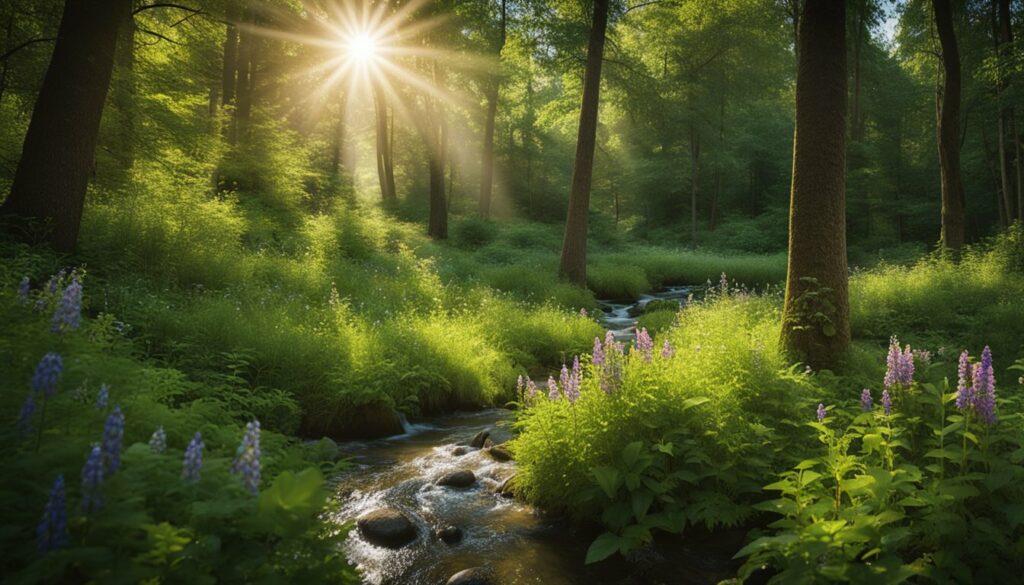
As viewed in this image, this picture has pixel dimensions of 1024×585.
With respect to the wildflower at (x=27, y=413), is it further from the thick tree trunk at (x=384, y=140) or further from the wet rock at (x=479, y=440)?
the thick tree trunk at (x=384, y=140)

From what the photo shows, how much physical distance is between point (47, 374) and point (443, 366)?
6502 mm

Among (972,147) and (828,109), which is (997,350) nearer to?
(828,109)

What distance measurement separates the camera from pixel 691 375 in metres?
5.13

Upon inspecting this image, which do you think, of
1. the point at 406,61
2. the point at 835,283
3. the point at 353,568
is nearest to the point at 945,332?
the point at 835,283

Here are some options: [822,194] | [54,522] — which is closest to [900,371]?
[822,194]

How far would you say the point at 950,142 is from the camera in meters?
15.7

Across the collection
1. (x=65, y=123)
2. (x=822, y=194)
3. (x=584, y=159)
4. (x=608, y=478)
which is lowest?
(x=608, y=478)

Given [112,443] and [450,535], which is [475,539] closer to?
[450,535]

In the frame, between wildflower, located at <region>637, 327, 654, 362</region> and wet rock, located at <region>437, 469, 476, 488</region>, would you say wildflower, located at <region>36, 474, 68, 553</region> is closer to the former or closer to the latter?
wet rock, located at <region>437, 469, 476, 488</region>

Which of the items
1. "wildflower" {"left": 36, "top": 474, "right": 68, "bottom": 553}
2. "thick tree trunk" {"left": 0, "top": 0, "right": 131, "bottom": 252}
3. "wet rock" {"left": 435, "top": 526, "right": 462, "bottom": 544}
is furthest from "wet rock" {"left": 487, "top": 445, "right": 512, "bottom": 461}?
"thick tree trunk" {"left": 0, "top": 0, "right": 131, "bottom": 252}

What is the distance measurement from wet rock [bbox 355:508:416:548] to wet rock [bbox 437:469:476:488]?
3.08 ft

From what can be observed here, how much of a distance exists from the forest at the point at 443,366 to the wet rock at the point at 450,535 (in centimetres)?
3

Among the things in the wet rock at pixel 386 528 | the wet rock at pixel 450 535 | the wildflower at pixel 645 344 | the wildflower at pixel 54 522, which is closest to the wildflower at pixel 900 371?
the wildflower at pixel 645 344

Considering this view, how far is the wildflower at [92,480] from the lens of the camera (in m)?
1.91
